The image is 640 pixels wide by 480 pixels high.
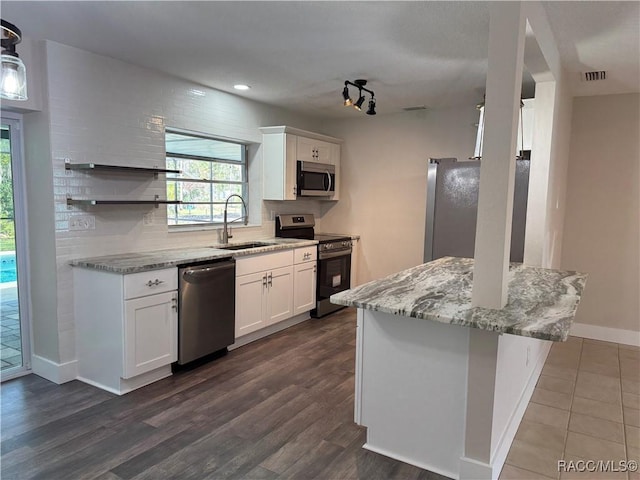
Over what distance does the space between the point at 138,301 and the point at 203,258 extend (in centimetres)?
61

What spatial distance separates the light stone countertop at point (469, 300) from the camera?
1802mm

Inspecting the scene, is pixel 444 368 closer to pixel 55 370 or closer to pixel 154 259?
pixel 154 259

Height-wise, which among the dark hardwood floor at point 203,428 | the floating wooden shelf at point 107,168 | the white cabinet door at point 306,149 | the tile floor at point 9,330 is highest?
the white cabinet door at point 306,149

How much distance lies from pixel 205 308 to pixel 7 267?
1473mm

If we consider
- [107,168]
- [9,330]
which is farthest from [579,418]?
[9,330]

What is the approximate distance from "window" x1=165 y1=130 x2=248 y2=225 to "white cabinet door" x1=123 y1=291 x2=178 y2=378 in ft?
3.69

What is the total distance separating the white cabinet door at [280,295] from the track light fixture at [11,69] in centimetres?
285

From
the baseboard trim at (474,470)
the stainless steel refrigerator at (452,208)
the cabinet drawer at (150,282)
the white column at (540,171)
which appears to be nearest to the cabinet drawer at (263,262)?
the cabinet drawer at (150,282)

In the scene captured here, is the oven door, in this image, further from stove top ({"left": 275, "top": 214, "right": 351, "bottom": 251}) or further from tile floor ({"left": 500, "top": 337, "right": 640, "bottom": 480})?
tile floor ({"left": 500, "top": 337, "right": 640, "bottom": 480})

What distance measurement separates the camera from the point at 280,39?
9.39ft

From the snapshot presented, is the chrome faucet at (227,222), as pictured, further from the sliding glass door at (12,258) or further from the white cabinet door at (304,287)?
the sliding glass door at (12,258)

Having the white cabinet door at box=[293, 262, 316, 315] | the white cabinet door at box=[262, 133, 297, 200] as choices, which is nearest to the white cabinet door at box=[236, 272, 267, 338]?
the white cabinet door at box=[293, 262, 316, 315]

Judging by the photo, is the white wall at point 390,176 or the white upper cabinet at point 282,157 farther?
the white wall at point 390,176

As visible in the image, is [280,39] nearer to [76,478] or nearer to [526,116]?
[526,116]
